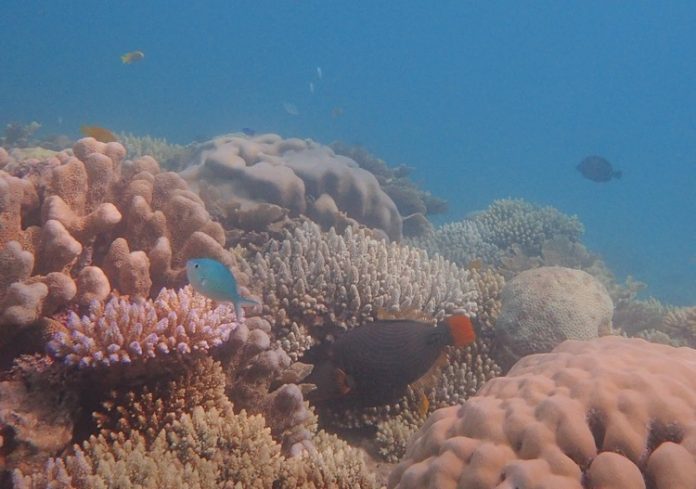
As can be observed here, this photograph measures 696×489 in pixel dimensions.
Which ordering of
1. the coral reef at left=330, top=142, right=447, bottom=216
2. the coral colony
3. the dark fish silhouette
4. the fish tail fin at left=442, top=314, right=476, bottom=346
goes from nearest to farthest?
the coral colony < the fish tail fin at left=442, top=314, right=476, bottom=346 < the coral reef at left=330, top=142, right=447, bottom=216 < the dark fish silhouette

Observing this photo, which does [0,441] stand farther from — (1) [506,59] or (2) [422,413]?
(1) [506,59]

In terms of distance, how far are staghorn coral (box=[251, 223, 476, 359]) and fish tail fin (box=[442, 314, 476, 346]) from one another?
109 cm

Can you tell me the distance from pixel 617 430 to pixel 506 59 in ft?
480

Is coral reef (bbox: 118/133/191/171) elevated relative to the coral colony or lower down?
elevated

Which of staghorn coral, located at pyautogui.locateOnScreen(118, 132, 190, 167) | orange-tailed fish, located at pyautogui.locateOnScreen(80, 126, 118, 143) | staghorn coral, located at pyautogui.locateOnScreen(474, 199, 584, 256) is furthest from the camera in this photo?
staghorn coral, located at pyautogui.locateOnScreen(118, 132, 190, 167)

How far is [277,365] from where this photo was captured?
3.47 meters

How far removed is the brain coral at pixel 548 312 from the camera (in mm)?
4977

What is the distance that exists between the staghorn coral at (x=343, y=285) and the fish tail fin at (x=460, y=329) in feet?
3.57

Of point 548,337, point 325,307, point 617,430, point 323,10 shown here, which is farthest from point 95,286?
point 323,10

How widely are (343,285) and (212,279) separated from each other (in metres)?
2.10

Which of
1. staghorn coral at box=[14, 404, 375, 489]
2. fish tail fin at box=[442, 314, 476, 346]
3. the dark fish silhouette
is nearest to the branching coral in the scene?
staghorn coral at box=[14, 404, 375, 489]

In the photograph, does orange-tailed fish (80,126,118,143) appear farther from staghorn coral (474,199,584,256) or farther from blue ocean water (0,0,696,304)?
blue ocean water (0,0,696,304)

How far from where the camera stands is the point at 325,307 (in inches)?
184

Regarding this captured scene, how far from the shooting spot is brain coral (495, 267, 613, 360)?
498 centimetres
